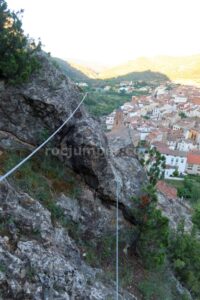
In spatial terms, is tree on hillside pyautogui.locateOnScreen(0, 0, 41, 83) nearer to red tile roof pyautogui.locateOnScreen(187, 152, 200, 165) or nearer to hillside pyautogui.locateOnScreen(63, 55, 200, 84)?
red tile roof pyautogui.locateOnScreen(187, 152, 200, 165)

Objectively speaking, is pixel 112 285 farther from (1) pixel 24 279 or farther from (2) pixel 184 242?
(2) pixel 184 242

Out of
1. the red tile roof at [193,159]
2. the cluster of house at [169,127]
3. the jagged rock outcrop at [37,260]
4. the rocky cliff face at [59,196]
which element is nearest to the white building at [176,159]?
the cluster of house at [169,127]

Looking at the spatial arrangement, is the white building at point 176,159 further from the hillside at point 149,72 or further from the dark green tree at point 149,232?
the hillside at point 149,72

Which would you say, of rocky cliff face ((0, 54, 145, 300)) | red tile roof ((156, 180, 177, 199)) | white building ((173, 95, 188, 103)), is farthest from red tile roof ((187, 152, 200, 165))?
white building ((173, 95, 188, 103))

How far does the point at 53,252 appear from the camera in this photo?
19.5ft

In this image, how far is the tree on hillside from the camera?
8172mm

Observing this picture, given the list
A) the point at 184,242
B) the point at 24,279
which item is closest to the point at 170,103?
the point at 184,242

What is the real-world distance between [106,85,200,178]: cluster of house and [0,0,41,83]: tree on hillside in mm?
12192

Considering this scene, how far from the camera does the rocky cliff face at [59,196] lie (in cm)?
546

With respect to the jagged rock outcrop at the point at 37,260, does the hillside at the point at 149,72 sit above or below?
above

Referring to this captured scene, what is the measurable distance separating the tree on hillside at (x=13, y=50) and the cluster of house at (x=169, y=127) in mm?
12192

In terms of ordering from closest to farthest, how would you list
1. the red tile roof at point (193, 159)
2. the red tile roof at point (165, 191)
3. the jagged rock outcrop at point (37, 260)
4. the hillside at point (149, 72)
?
the jagged rock outcrop at point (37, 260) → the red tile roof at point (165, 191) → the red tile roof at point (193, 159) → the hillside at point (149, 72)

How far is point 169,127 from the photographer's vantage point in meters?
69.5

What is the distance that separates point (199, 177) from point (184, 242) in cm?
3871
